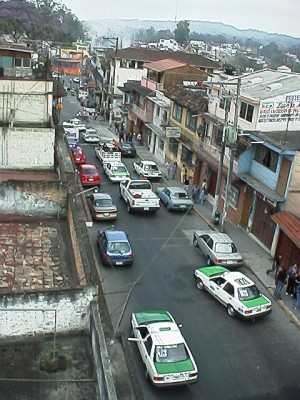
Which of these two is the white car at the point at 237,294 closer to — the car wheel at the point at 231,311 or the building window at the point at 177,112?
the car wheel at the point at 231,311

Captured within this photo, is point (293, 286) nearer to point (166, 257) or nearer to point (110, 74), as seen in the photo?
point (166, 257)

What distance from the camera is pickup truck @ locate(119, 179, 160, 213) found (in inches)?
1185

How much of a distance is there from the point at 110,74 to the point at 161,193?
35944 mm

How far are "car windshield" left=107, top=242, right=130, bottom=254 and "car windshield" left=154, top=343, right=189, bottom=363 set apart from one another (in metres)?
7.92

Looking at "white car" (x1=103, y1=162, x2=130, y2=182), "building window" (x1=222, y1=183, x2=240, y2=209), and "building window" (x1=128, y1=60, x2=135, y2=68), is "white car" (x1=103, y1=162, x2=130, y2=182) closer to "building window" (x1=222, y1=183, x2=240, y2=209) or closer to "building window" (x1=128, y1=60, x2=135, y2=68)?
"building window" (x1=222, y1=183, x2=240, y2=209)

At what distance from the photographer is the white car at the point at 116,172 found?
36688 mm

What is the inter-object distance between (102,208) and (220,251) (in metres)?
7.69

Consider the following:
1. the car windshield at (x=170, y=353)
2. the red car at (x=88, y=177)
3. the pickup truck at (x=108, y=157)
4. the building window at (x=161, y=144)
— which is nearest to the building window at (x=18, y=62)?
the red car at (x=88, y=177)

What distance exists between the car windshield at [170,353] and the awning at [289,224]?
820cm

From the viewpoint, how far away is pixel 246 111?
29.1 meters

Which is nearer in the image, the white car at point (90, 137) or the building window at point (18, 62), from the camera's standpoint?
the building window at point (18, 62)

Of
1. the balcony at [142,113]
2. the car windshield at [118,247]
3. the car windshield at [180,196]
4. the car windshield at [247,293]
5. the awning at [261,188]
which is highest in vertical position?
the awning at [261,188]

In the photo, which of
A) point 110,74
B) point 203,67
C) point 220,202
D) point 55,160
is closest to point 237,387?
point 55,160

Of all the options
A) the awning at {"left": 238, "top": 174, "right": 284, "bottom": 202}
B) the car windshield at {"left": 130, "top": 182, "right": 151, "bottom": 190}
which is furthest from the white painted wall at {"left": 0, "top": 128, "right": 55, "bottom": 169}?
the awning at {"left": 238, "top": 174, "right": 284, "bottom": 202}
